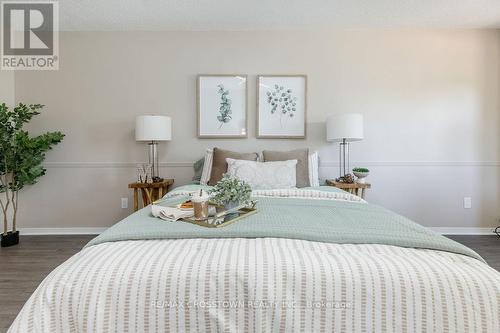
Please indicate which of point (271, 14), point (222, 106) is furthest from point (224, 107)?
point (271, 14)

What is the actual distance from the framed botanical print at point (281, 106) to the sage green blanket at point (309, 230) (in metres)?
1.78

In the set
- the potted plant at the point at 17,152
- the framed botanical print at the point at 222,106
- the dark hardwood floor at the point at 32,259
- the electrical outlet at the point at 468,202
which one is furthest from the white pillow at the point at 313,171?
the potted plant at the point at 17,152

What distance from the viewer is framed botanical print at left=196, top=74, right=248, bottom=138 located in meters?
3.06

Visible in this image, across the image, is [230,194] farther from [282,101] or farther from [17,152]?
[17,152]

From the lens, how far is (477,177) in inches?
121

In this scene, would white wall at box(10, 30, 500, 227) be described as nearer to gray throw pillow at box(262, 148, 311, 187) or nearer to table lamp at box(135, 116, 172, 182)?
table lamp at box(135, 116, 172, 182)

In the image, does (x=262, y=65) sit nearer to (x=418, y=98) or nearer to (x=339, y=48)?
(x=339, y=48)

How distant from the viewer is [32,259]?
2430 mm

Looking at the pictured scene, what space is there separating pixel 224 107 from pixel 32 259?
2402mm

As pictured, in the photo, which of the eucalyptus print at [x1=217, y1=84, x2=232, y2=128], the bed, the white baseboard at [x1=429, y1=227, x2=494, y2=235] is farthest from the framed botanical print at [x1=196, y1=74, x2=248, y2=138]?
the white baseboard at [x1=429, y1=227, x2=494, y2=235]

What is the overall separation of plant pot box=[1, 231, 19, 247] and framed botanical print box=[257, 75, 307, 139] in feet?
9.38

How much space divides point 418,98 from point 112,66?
11.8 ft

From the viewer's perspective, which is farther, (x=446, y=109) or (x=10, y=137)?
(x=446, y=109)

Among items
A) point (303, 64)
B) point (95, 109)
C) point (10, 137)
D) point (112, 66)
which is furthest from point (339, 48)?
point (10, 137)
